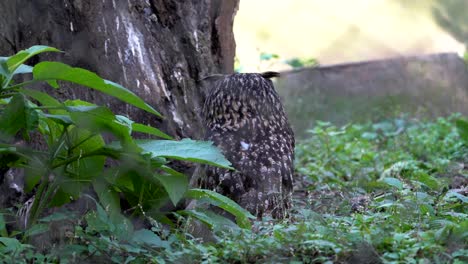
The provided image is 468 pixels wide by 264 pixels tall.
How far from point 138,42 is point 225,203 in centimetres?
177

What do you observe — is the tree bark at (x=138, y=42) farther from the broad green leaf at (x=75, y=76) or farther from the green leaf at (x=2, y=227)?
the green leaf at (x=2, y=227)

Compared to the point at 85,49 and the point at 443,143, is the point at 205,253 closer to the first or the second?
the point at 85,49

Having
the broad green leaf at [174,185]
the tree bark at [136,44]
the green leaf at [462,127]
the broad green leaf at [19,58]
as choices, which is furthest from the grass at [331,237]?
the green leaf at [462,127]

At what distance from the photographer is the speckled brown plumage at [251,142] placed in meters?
4.81

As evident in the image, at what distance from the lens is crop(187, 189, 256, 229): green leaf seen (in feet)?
13.8

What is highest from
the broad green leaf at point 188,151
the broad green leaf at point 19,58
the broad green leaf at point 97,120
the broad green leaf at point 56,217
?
the broad green leaf at point 19,58

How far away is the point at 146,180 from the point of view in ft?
13.7

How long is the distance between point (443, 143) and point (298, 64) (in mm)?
3701

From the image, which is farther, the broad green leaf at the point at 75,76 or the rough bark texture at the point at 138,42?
the rough bark texture at the point at 138,42

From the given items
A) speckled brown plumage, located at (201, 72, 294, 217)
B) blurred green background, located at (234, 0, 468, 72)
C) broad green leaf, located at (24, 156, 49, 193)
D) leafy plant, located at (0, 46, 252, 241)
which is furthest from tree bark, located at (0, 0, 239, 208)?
blurred green background, located at (234, 0, 468, 72)

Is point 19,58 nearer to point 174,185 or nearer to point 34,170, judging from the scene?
point 34,170

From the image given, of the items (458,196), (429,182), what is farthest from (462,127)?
(458,196)

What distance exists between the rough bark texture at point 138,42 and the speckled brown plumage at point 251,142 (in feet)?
1.31

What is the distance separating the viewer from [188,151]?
13.4 ft
